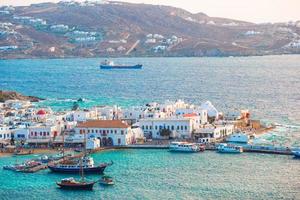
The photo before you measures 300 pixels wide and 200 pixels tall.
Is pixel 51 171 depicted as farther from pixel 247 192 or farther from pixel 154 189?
pixel 247 192

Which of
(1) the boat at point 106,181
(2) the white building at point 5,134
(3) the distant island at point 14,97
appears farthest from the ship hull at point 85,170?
(3) the distant island at point 14,97

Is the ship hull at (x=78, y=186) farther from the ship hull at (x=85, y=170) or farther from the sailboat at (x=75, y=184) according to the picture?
the ship hull at (x=85, y=170)

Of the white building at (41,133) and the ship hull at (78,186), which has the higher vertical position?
the white building at (41,133)

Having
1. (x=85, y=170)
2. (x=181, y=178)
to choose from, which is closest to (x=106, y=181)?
(x=85, y=170)

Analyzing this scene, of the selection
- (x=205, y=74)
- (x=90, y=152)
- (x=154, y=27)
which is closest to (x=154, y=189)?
(x=90, y=152)

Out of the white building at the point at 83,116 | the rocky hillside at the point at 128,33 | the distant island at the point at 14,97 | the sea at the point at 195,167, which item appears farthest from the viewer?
the rocky hillside at the point at 128,33
